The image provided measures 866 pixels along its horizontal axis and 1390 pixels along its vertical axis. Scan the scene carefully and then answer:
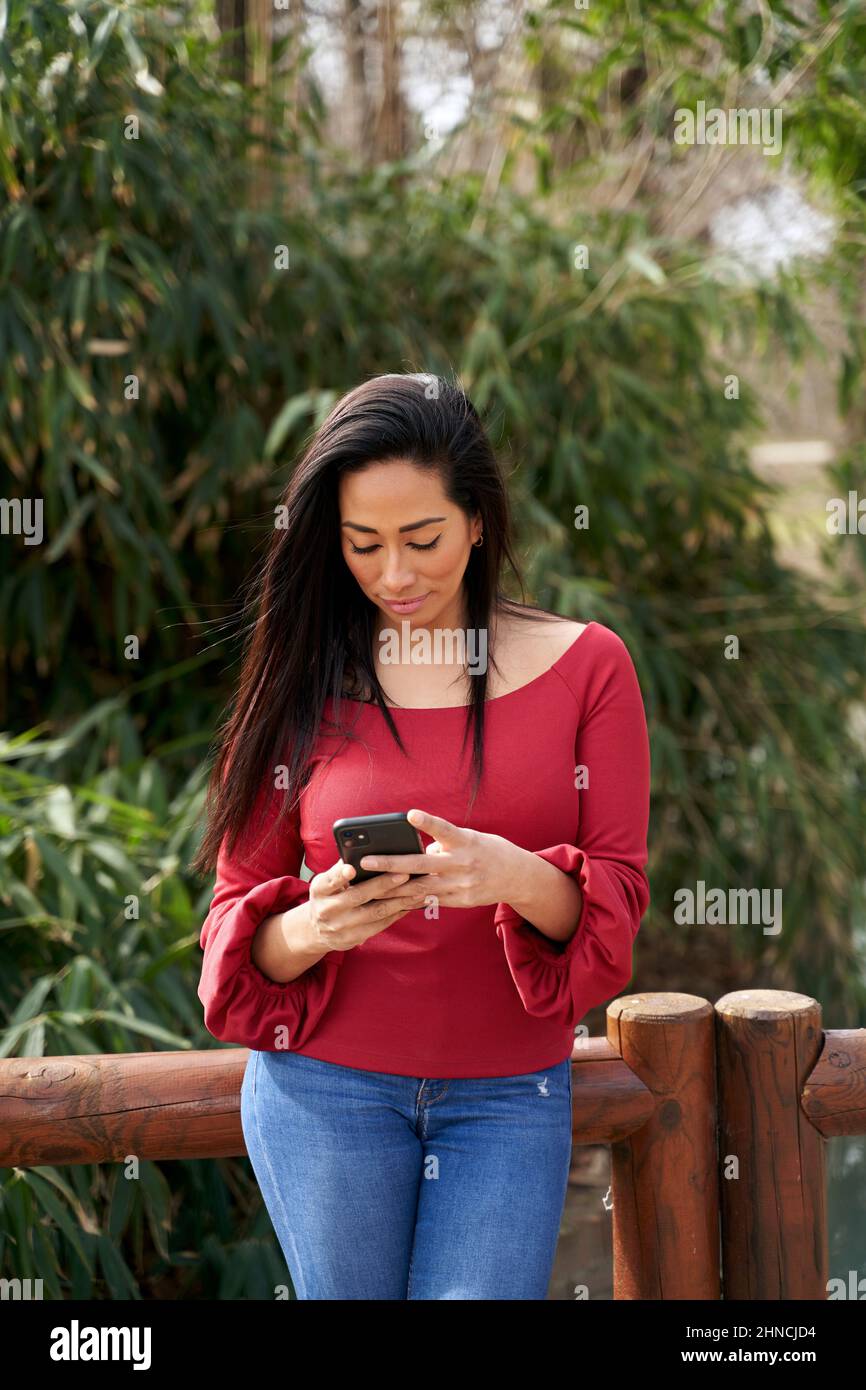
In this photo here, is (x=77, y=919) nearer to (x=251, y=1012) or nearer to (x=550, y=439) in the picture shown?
(x=251, y=1012)

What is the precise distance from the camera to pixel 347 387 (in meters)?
3.15

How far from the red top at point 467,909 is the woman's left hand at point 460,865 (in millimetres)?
93

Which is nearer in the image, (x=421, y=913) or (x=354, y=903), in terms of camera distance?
(x=354, y=903)

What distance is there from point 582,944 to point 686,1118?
413mm

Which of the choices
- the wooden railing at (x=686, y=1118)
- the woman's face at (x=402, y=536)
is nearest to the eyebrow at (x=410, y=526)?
the woman's face at (x=402, y=536)

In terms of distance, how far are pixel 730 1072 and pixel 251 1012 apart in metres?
0.56

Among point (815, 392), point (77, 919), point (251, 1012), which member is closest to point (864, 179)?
point (77, 919)

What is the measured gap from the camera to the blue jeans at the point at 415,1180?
1.18 meters

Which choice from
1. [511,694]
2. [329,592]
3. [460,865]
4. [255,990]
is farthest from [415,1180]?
[329,592]

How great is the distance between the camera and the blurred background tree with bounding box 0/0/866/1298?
253 centimetres

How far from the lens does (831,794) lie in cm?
327

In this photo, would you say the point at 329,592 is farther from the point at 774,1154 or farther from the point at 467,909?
the point at 774,1154

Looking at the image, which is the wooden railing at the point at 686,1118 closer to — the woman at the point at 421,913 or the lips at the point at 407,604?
the woman at the point at 421,913

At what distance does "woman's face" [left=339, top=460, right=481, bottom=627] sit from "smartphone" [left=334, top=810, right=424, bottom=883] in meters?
0.24
